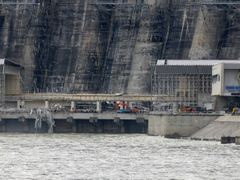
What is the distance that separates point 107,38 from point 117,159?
217 ft

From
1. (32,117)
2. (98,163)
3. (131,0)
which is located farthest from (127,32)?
(98,163)

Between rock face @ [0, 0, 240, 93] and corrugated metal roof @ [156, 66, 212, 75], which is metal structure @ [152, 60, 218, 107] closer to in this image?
corrugated metal roof @ [156, 66, 212, 75]

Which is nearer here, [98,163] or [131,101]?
[98,163]

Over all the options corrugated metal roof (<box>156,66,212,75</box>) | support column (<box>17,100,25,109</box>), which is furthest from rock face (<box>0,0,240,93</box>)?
corrugated metal roof (<box>156,66,212,75</box>)

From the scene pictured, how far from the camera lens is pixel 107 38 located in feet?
532

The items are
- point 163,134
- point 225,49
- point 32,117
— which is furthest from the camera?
point 225,49

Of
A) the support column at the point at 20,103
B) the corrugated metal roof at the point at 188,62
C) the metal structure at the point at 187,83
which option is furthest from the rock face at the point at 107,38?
Result: the metal structure at the point at 187,83

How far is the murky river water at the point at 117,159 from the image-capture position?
86.0 metres

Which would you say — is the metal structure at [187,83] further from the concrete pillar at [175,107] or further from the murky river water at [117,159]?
the murky river water at [117,159]

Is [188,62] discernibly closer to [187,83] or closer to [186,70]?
[186,70]

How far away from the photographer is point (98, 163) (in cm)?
9306

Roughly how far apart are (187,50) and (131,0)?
9337 mm

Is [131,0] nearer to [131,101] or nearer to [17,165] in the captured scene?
[131,101]

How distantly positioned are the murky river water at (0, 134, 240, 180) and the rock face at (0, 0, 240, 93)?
32.7 m
